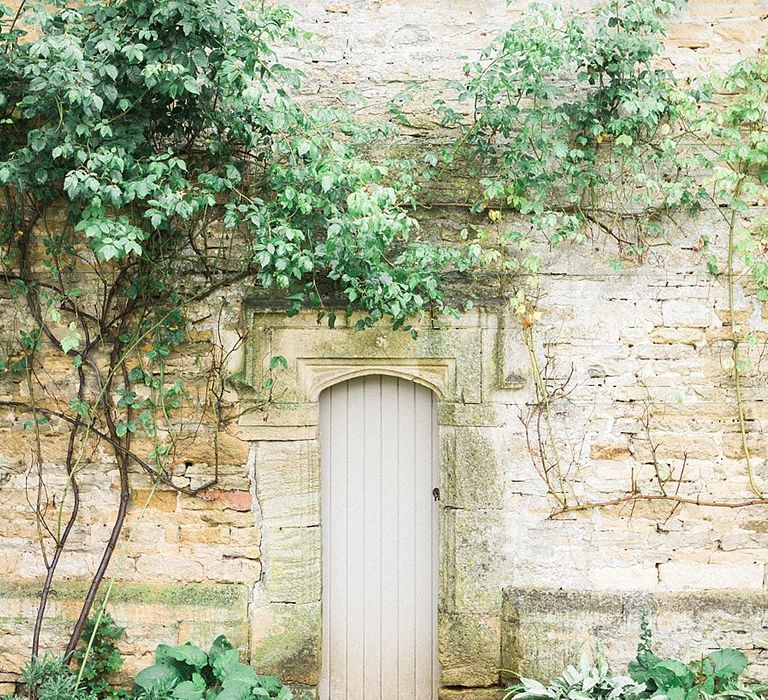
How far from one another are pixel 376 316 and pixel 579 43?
5.92 ft

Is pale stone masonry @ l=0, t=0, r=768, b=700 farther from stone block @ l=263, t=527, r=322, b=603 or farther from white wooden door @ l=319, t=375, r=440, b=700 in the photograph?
white wooden door @ l=319, t=375, r=440, b=700

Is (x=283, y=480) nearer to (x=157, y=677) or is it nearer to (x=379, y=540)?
(x=379, y=540)

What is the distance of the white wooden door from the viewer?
5000 mm

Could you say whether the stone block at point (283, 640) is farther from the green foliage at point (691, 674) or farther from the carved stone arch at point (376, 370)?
the green foliage at point (691, 674)

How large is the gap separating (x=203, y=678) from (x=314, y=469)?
4.19ft

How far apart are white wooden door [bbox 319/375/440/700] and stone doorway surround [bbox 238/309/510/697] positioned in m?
0.20

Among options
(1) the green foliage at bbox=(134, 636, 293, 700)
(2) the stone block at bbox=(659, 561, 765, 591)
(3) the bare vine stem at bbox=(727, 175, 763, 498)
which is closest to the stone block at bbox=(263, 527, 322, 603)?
(1) the green foliage at bbox=(134, 636, 293, 700)

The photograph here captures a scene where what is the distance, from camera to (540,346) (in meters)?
4.77

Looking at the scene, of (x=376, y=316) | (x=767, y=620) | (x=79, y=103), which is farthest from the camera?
(x=767, y=620)

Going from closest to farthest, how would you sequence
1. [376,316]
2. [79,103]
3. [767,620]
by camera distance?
[79,103]
[376,316]
[767,620]

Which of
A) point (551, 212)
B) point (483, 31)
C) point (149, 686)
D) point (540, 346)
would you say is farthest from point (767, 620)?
point (483, 31)

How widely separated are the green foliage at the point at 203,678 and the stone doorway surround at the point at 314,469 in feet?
0.99

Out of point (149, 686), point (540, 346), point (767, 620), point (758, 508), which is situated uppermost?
point (540, 346)

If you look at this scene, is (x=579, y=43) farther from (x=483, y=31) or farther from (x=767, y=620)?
(x=767, y=620)
